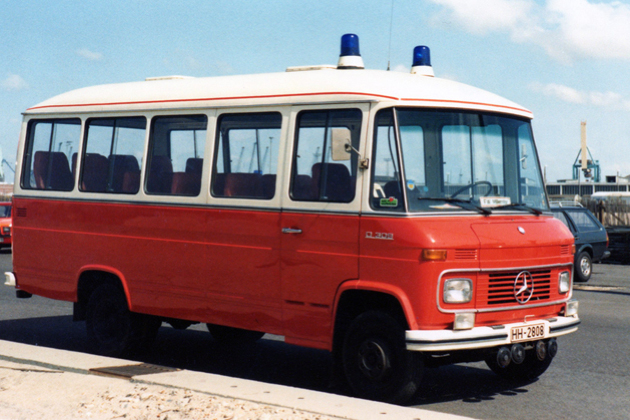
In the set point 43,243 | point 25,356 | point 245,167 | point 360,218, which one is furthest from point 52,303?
point 360,218

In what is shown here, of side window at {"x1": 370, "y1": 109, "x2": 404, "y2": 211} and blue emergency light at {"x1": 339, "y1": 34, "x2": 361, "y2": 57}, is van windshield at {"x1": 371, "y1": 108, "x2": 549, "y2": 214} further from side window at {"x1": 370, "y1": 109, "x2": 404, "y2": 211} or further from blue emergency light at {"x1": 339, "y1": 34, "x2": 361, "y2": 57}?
blue emergency light at {"x1": 339, "y1": 34, "x2": 361, "y2": 57}

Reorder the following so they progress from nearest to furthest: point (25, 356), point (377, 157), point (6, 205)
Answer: point (377, 157) → point (25, 356) → point (6, 205)

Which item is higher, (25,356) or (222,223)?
(222,223)

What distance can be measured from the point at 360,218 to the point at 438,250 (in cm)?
72

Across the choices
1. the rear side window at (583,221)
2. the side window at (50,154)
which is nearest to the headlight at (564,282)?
the side window at (50,154)

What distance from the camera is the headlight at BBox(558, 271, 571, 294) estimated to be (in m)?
7.30

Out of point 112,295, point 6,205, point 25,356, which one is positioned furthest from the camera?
point 6,205

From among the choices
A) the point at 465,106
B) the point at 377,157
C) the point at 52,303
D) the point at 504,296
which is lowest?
the point at 52,303

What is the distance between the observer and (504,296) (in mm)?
6812

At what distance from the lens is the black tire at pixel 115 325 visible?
895cm

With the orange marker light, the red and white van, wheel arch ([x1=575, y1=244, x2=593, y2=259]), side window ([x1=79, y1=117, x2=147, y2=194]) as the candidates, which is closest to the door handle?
the red and white van

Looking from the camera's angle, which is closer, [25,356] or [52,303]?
[25,356]

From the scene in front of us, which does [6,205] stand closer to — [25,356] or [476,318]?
[25,356]

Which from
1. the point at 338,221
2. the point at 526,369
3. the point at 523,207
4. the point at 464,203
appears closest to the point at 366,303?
the point at 338,221
